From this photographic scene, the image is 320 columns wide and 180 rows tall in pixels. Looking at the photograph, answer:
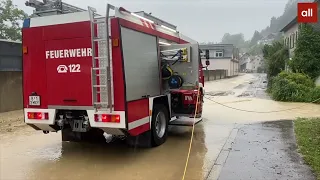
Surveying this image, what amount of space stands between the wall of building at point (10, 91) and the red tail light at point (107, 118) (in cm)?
895

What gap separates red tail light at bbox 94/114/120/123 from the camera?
5.87 m

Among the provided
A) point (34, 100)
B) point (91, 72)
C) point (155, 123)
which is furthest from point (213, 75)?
point (91, 72)

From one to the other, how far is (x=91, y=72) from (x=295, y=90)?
47.7 ft

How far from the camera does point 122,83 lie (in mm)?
5824

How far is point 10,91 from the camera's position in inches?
538

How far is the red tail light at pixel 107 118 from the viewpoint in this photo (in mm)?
5873

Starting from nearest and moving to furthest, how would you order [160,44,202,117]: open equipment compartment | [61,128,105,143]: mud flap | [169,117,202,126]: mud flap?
1. [61,128,105,143]: mud flap
2. [160,44,202,117]: open equipment compartment
3. [169,117,202,126]: mud flap

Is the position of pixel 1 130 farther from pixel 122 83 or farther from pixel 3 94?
pixel 122 83

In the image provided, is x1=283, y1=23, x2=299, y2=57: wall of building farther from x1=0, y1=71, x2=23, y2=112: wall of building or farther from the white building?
the white building

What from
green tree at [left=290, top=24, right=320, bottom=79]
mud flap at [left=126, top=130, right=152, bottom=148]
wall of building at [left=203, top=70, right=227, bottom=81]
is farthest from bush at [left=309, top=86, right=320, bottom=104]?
wall of building at [left=203, top=70, right=227, bottom=81]

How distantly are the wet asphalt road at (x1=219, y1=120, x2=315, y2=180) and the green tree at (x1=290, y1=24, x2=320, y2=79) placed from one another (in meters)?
15.4

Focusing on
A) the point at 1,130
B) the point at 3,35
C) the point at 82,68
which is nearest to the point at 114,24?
the point at 82,68

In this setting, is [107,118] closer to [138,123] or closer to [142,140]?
[138,123]

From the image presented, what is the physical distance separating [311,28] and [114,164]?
22797 mm
